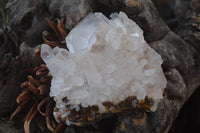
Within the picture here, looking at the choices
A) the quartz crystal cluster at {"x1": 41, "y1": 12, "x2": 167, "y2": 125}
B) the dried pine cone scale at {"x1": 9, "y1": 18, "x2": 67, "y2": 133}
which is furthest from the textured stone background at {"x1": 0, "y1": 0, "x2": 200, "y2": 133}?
the quartz crystal cluster at {"x1": 41, "y1": 12, "x2": 167, "y2": 125}

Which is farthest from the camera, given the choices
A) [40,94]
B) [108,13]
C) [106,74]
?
[108,13]

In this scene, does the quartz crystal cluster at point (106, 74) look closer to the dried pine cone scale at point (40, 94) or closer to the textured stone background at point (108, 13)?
the textured stone background at point (108, 13)

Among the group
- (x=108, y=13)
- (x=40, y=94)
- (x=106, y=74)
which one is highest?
(x=108, y=13)

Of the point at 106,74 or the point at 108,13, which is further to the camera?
the point at 108,13

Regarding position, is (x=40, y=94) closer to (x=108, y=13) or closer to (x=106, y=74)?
(x=106, y=74)

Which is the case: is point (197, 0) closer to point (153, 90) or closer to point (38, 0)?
point (153, 90)

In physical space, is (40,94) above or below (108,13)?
below

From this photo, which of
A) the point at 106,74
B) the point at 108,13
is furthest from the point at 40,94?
the point at 108,13

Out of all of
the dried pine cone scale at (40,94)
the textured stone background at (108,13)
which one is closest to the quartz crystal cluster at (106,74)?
the textured stone background at (108,13)

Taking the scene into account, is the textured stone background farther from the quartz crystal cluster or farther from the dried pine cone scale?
the quartz crystal cluster
